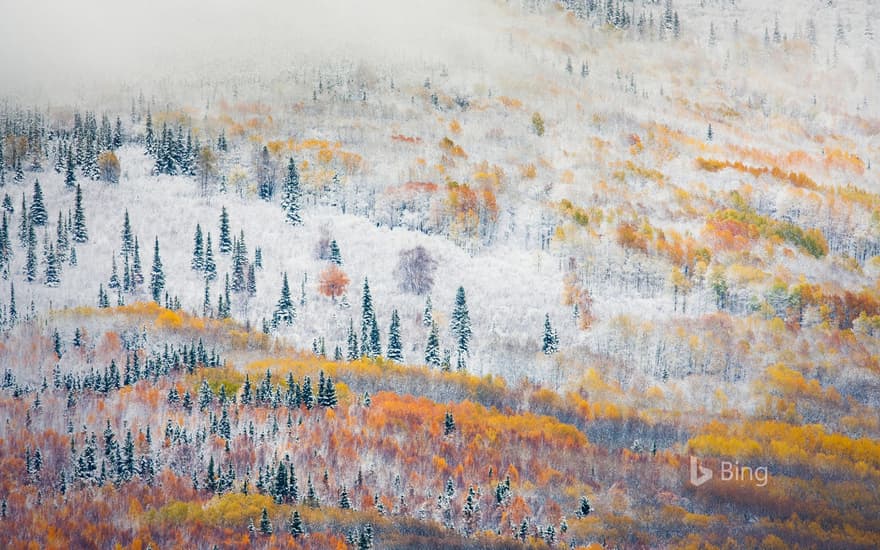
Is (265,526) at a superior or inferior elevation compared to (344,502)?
inferior

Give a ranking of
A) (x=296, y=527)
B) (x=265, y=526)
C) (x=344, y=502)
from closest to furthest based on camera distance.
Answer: (x=296, y=527)
(x=265, y=526)
(x=344, y=502)

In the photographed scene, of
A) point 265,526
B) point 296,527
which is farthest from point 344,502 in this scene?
point 265,526

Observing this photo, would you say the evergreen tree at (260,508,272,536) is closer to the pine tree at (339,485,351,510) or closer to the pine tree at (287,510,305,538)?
the pine tree at (287,510,305,538)

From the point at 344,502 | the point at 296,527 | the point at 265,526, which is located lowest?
the point at 265,526

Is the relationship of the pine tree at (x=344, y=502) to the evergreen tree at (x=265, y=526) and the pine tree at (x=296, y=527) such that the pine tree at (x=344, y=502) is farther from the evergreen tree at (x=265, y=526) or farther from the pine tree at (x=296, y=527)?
the evergreen tree at (x=265, y=526)

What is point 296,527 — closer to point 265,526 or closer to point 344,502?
point 265,526

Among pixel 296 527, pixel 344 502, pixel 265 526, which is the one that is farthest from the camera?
pixel 344 502

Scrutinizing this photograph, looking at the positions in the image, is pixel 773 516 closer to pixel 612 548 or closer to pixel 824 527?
pixel 824 527

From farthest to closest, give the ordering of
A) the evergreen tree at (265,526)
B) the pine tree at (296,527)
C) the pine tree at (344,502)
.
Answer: the pine tree at (344,502) < the evergreen tree at (265,526) < the pine tree at (296,527)

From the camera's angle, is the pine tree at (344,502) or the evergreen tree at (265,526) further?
the pine tree at (344,502)

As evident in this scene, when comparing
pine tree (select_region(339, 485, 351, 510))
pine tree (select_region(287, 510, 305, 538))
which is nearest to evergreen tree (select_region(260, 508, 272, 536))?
pine tree (select_region(287, 510, 305, 538))

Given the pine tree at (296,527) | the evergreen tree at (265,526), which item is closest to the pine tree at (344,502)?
the pine tree at (296,527)

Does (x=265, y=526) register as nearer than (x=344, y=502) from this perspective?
Yes
